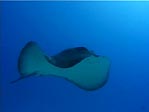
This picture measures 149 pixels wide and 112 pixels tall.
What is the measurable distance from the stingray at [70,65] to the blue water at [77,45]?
3 centimetres

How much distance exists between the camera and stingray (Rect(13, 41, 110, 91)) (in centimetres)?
142

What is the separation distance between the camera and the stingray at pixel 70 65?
1.42 m

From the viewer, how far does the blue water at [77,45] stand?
56.1 inches

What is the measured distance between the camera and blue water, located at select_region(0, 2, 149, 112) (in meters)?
1.42

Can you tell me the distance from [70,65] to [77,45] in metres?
0.12

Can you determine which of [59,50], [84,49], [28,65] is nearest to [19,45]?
[28,65]

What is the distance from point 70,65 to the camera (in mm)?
1439

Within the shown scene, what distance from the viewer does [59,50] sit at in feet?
4.71

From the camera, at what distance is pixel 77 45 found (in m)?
1.44

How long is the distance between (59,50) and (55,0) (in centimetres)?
28

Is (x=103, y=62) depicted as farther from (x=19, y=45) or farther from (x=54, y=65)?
(x=19, y=45)

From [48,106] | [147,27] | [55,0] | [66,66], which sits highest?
[55,0]

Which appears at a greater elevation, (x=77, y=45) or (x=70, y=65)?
(x=77, y=45)

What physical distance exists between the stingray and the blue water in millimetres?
28
